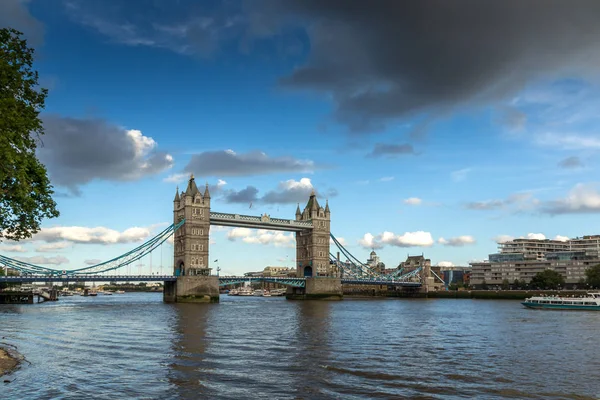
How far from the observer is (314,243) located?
125875 mm

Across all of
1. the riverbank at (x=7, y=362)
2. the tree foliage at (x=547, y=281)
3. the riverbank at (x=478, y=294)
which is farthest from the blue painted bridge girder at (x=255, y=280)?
the riverbank at (x=7, y=362)

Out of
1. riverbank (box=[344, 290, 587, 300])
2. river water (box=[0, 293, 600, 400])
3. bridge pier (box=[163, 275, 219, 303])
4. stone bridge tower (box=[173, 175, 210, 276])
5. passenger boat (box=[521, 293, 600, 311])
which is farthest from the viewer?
riverbank (box=[344, 290, 587, 300])

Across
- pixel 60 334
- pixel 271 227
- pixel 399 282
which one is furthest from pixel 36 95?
pixel 399 282

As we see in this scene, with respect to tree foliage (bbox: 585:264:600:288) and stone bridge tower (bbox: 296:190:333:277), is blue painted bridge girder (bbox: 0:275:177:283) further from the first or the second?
tree foliage (bbox: 585:264:600:288)

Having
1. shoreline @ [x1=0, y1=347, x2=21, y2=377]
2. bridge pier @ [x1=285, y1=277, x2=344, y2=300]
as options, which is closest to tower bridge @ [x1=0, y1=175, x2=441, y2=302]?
bridge pier @ [x1=285, y1=277, x2=344, y2=300]

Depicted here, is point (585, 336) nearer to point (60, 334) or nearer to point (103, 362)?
point (103, 362)

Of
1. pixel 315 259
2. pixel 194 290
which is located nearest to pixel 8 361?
pixel 194 290

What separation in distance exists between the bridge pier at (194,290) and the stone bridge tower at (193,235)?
3.48 m

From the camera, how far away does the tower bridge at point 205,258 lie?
96.9m

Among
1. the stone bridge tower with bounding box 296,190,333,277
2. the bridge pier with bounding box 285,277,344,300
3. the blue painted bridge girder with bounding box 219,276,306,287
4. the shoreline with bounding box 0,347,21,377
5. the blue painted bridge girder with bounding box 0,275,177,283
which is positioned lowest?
the shoreline with bounding box 0,347,21,377

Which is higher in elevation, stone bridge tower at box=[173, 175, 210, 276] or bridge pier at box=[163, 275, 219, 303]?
stone bridge tower at box=[173, 175, 210, 276]

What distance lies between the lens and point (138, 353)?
103 ft

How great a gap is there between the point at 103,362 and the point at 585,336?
35.3 meters

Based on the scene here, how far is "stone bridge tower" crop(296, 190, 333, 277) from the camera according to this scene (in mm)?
125875
